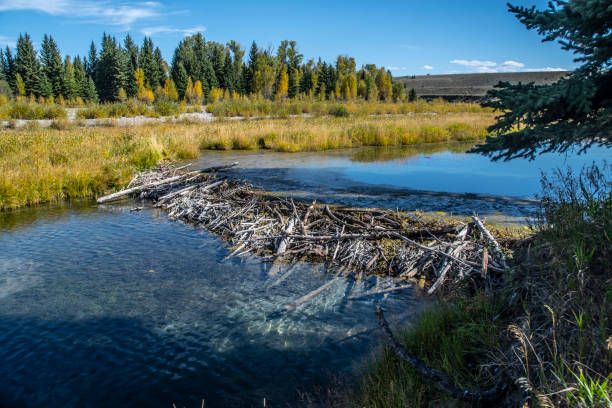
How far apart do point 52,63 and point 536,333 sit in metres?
76.7

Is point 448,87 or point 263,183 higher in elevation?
point 448,87

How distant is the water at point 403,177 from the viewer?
10117mm

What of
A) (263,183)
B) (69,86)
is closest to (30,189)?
(263,183)

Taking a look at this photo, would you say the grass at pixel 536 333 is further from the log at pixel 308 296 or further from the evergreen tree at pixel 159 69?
the evergreen tree at pixel 159 69

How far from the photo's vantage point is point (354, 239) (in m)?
6.80

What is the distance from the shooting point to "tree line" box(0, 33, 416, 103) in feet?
201

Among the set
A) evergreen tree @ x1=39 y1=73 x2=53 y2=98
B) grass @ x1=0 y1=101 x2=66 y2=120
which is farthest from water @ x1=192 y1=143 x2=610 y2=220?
evergreen tree @ x1=39 y1=73 x2=53 y2=98

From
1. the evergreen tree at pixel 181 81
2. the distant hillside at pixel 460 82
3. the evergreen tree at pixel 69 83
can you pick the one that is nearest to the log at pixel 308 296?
the evergreen tree at pixel 181 81

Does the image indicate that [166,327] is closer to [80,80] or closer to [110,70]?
[80,80]

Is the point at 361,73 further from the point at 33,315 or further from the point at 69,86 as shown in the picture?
the point at 33,315

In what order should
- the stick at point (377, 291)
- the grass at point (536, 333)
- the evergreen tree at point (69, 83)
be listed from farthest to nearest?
1. the evergreen tree at point (69, 83)
2. the stick at point (377, 291)
3. the grass at point (536, 333)

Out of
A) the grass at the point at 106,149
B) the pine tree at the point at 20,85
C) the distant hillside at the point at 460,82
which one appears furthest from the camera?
the distant hillside at the point at 460,82

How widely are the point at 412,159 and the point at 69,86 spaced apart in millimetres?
61957

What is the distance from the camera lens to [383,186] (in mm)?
12414
